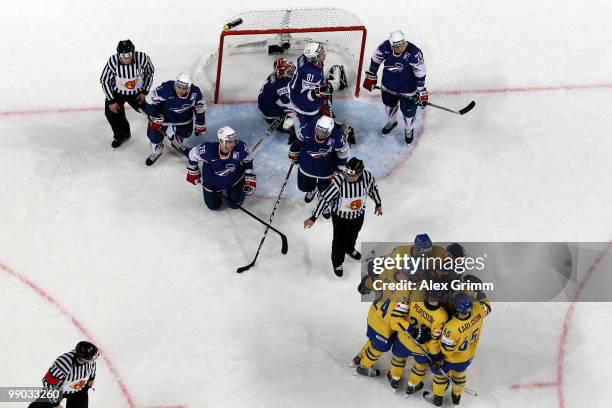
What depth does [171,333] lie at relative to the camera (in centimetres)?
678

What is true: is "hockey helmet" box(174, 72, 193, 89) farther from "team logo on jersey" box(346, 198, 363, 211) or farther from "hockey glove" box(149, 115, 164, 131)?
"team logo on jersey" box(346, 198, 363, 211)

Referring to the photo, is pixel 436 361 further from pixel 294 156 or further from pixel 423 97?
pixel 423 97

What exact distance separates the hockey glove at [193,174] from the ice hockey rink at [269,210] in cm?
34

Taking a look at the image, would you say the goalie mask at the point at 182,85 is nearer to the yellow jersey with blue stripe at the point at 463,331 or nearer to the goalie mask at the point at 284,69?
the goalie mask at the point at 284,69

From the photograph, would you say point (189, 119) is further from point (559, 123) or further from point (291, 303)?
point (559, 123)

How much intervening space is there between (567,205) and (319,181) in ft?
6.61

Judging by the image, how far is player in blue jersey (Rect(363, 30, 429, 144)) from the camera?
7578 millimetres

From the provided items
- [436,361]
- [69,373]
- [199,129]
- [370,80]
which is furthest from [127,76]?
[436,361]

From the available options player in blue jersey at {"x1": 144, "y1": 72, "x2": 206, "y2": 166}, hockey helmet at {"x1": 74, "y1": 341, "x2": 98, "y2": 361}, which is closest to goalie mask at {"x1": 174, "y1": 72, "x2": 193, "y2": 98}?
player in blue jersey at {"x1": 144, "y1": 72, "x2": 206, "y2": 166}

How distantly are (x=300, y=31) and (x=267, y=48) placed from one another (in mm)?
724

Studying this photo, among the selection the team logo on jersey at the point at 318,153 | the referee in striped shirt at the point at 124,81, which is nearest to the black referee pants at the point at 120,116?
the referee in striped shirt at the point at 124,81

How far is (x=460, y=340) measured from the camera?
19.4 ft

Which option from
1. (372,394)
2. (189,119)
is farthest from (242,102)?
(372,394)

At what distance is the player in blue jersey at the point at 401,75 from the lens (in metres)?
7.58
